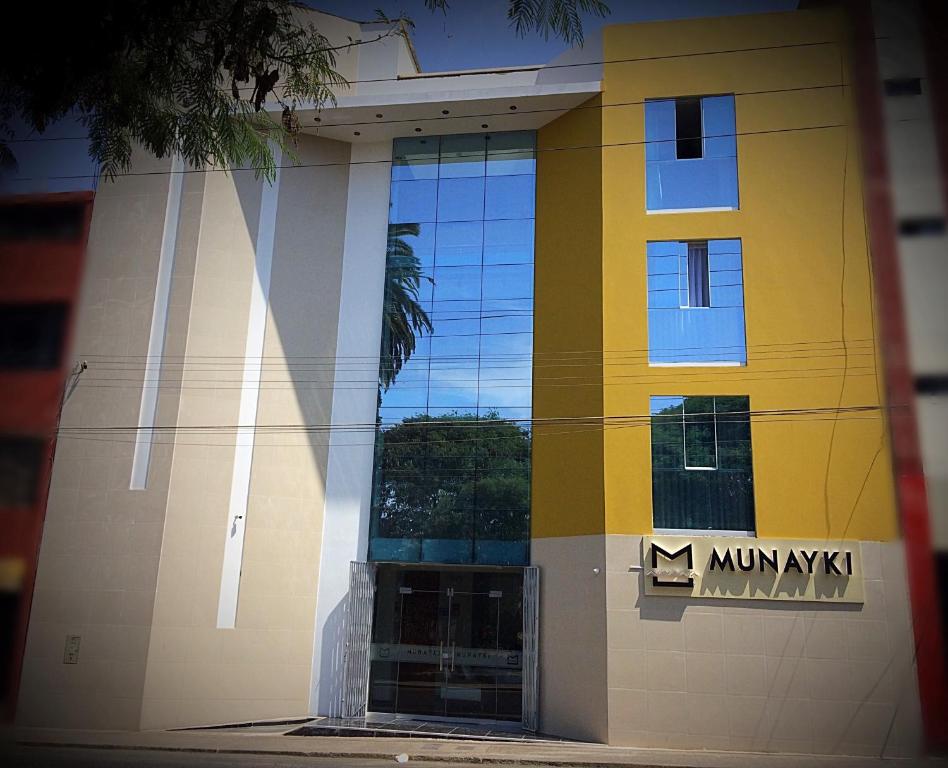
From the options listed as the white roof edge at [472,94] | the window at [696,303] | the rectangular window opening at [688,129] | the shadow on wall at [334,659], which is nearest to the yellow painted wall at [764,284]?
the window at [696,303]

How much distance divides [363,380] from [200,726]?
286 inches

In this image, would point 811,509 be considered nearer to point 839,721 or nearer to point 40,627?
point 839,721

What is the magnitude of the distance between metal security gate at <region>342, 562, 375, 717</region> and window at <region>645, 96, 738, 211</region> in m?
9.34

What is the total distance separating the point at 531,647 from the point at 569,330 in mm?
6172

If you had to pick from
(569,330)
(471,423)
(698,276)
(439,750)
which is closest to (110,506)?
(471,423)

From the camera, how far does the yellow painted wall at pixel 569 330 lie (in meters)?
15.1

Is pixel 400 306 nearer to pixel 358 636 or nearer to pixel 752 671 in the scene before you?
pixel 358 636

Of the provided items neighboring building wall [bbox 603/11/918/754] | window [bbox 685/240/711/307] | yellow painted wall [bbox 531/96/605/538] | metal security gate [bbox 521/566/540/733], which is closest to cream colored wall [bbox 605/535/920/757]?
neighboring building wall [bbox 603/11/918/754]

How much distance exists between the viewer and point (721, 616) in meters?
13.6

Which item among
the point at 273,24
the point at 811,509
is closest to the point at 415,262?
the point at 811,509

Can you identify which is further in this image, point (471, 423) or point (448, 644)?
point (471, 423)

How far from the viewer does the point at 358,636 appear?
15727 mm

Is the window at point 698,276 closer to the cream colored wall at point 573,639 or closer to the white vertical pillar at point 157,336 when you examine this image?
the cream colored wall at point 573,639

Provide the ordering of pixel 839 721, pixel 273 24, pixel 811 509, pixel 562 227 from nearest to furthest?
pixel 273 24
pixel 839 721
pixel 811 509
pixel 562 227
